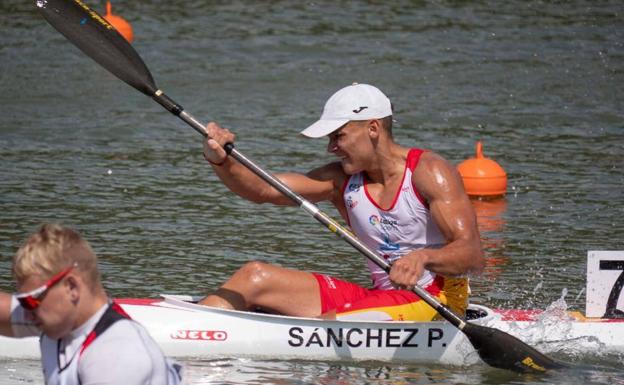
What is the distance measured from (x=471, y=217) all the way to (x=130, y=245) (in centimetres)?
347

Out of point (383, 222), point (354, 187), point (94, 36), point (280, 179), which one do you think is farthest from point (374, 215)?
point (94, 36)

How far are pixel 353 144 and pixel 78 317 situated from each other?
298cm

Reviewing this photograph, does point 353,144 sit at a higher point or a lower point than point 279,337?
higher

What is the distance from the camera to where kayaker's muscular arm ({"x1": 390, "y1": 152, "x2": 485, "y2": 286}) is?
19.2 feet

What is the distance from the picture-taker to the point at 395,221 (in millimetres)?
6285

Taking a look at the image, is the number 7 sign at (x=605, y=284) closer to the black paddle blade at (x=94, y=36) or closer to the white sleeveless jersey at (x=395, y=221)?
the white sleeveless jersey at (x=395, y=221)

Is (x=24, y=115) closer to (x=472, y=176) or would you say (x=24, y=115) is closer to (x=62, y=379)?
(x=472, y=176)

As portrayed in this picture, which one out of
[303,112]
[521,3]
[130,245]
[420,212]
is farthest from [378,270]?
[521,3]

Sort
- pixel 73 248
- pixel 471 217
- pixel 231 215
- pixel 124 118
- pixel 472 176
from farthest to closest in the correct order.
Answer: pixel 124 118 → pixel 472 176 → pixel 231 215 → pixel 471 217 → pixel 73 248

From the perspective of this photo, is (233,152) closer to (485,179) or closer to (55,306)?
(55,306)

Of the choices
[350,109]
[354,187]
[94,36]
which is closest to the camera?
[350,109]

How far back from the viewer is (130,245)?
888cm

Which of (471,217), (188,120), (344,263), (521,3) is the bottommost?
(344,263)

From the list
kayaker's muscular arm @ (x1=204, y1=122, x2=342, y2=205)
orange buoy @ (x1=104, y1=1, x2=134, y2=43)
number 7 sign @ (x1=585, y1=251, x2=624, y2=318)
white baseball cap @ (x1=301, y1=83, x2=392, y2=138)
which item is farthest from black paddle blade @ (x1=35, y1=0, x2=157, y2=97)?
orange buoy @ (x1=104, y1=1, x2=134, y2=43)
